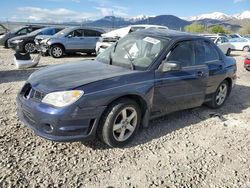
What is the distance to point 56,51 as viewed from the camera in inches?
502

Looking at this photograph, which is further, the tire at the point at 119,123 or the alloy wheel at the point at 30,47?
the alloy wheel at the point at 30,47

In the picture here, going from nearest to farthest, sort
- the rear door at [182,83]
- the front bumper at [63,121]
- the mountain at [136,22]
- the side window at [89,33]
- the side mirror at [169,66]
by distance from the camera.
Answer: the front bumper at [63,121] → the side mirror at [169,66] → the rear door at [182,83] → the side window at [89,33] → the mountain at [136,22]

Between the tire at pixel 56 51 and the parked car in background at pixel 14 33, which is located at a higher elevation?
the parked car in background at pixel 14 33

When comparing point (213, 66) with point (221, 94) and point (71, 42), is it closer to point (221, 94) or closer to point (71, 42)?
point (221, 94)

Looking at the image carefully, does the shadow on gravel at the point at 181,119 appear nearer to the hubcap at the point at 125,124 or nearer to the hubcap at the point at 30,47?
the hubcap at the point at 125,124

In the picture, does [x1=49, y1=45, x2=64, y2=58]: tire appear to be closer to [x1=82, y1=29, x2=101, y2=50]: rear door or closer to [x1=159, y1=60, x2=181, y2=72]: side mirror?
[x1=82, y1=29, x2=101, y2=50]: rear door

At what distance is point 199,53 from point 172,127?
148 centimetres

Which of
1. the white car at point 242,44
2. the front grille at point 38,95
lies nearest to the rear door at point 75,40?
the front grille at point 38,95

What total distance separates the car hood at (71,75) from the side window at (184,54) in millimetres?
936

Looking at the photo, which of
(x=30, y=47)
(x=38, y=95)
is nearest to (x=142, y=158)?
(x=38, y=95)

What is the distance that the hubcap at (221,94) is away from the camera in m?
5.76

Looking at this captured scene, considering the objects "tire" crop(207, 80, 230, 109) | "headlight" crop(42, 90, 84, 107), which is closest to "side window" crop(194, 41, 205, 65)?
"tire" crop(207, 80, 230, 109)

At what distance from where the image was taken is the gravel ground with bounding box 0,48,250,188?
310 centimetres

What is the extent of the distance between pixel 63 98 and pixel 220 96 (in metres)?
3.81
